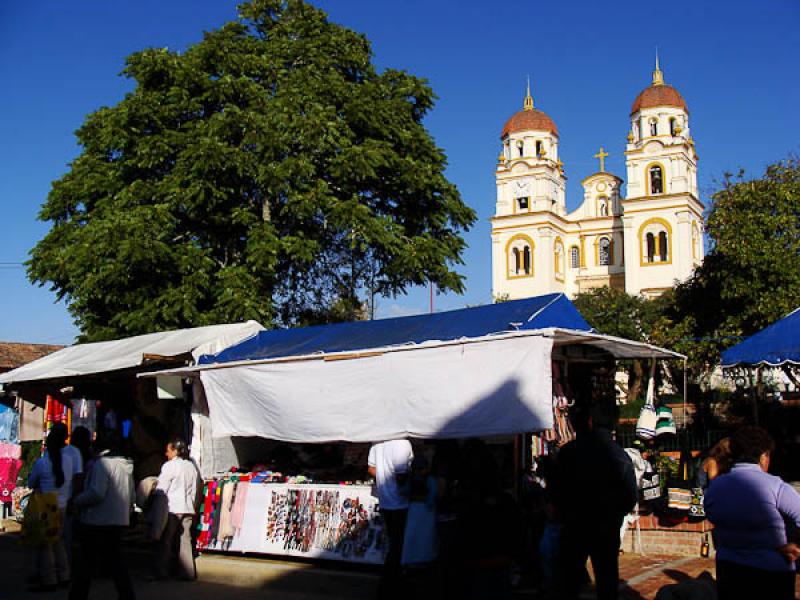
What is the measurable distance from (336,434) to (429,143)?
40.3ft

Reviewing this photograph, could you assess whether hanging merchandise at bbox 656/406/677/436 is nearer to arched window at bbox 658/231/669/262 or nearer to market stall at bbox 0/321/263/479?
market stall at bbox 0/321/263/479

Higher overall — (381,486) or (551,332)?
(551,332)

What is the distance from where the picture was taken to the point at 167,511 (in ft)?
29.5

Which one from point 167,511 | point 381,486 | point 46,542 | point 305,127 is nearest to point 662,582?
point 381,486

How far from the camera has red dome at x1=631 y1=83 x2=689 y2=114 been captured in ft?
208

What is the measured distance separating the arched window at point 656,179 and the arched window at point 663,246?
3.35m

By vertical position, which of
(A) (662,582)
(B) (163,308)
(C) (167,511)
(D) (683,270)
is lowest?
(A) (662,582)

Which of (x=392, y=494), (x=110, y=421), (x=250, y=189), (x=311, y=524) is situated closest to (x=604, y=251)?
(x=250, y=189)

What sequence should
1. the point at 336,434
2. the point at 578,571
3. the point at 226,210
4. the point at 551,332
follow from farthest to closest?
the point at 226,210
the point at 336,434
the point at 551,332
the point at 578,571

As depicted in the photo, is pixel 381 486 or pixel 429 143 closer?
pixel 381 486

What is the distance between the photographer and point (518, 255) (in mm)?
67000

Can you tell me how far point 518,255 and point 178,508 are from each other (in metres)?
59.4

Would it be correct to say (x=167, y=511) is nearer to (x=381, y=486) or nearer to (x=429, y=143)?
(x=381, y=486)

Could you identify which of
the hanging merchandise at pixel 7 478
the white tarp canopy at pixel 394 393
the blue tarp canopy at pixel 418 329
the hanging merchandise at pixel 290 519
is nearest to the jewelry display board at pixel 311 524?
the hanging merchandise at pixel 290 519
